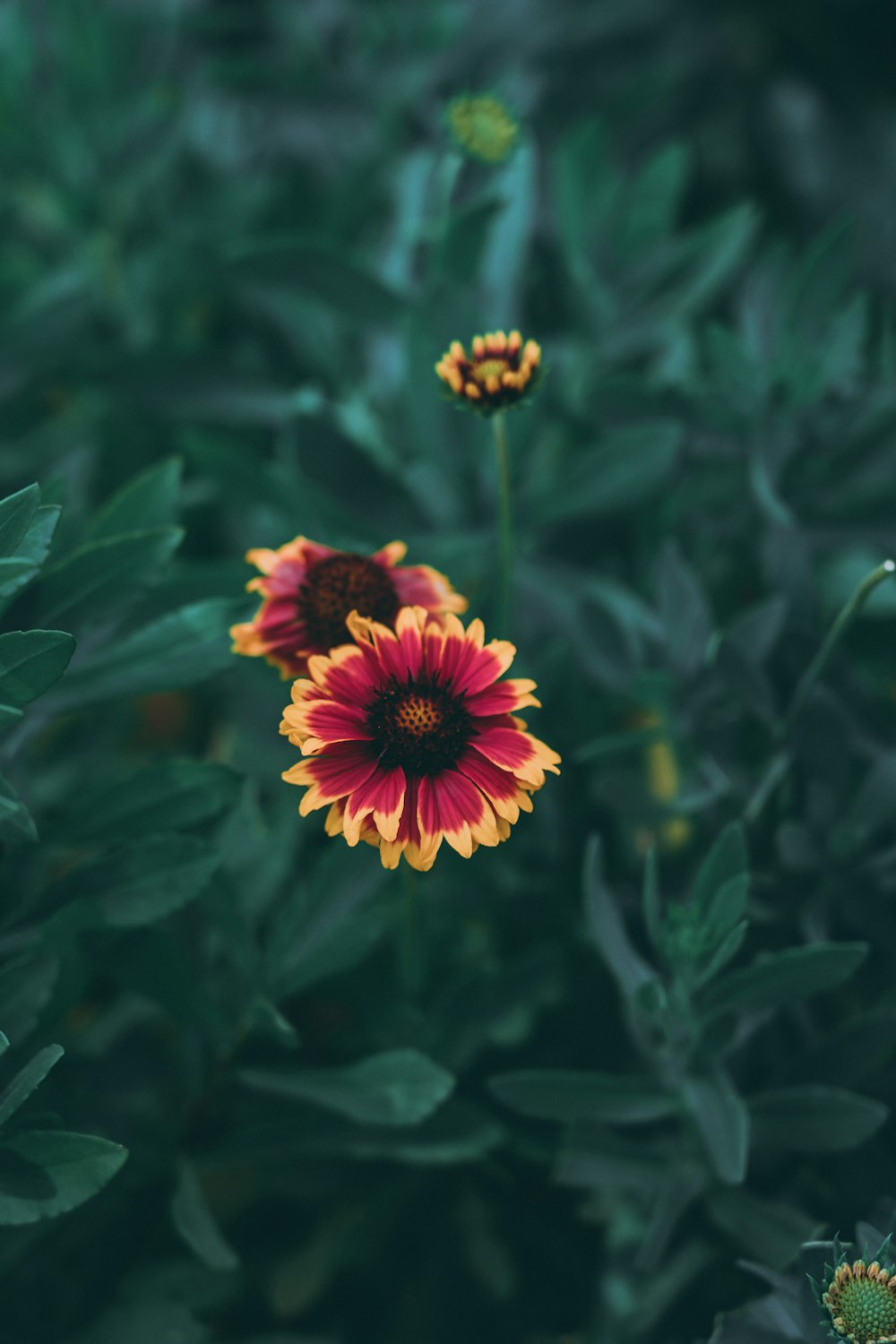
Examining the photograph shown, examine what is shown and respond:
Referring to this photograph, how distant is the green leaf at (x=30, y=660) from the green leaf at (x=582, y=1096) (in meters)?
0.42

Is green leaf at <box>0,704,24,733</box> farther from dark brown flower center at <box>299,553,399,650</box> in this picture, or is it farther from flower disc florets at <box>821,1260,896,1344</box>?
flower disc florets at <box>821,1260,896,1344</box>

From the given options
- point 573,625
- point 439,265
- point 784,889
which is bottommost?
point 784,889

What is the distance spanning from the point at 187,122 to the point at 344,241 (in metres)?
0.34

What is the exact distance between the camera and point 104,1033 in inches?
39.8

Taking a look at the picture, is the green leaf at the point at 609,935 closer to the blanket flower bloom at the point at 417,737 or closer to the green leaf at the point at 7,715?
the blanket flower bloom at the point at 417,737

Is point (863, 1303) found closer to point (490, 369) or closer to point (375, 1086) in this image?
point (375, 1086)

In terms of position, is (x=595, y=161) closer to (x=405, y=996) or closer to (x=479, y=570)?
(x=479, y=570)

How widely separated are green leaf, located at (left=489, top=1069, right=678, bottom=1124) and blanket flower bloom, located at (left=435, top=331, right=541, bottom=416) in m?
0.48

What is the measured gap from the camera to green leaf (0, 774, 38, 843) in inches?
25.2

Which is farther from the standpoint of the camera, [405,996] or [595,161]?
[595,161]

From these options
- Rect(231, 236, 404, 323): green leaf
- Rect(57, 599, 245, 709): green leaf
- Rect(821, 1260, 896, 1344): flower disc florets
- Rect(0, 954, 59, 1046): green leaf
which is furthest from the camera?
Rect(231, 236, 404, 323): green leaf

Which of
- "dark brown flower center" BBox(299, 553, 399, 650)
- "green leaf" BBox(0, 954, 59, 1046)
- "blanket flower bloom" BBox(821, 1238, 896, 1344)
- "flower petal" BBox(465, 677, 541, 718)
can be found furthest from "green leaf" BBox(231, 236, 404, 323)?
"blanket flower bloom" BBox(821, 1238, 896, 1344)

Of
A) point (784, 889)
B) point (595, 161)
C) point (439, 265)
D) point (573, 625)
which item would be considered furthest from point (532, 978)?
point (595, 161)

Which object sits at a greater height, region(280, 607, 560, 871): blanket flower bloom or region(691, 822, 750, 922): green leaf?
region(280, 607, 560, 871): blanket flower bloom
